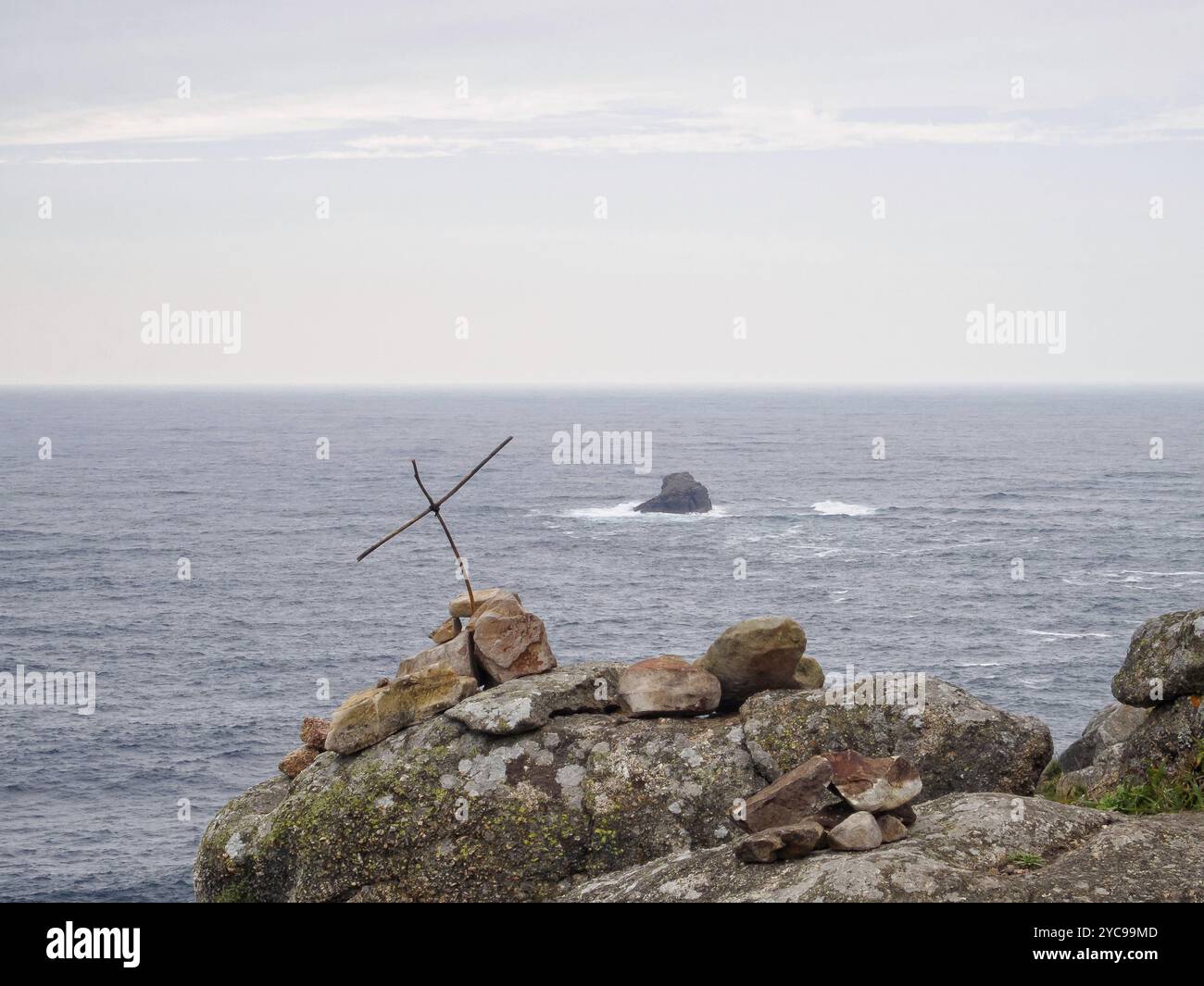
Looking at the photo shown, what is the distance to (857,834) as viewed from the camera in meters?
10.2

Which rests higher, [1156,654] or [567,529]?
[1156,654]

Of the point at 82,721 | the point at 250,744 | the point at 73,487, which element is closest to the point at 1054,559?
the point at 250,744

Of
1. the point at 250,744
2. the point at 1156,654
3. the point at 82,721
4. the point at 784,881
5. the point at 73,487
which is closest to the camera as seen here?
the point at 784,881

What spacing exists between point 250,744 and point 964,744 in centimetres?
6453

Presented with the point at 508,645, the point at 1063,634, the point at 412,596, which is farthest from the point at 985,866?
the point at 412,596

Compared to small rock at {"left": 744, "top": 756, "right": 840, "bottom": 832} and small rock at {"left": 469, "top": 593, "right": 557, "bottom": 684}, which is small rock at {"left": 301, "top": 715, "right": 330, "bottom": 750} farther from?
small rock at {"left": 744, "top": 756, "right": 840, "bottom": 832}

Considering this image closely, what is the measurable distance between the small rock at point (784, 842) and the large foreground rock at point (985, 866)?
9 centimetres

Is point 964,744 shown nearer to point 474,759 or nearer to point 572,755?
point 572,755

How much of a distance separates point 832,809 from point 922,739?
3.53 meters

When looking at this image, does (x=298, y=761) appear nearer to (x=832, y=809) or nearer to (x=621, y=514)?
(x=832, y=809)

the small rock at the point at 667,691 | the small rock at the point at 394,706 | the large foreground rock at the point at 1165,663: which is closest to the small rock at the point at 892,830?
the large foreground rock at the point at 1165,663

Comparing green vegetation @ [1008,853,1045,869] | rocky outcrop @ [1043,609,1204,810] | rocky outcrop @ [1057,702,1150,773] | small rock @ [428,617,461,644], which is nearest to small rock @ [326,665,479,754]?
small rock @ [428,617,461,644]

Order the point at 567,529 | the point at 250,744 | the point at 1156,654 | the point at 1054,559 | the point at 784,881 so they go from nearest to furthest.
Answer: the point at 784,881 → the point at 1156,654 → the point at 250,744 → the point at 1054,559 → the point at 567,529

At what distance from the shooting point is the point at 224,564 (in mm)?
125000
